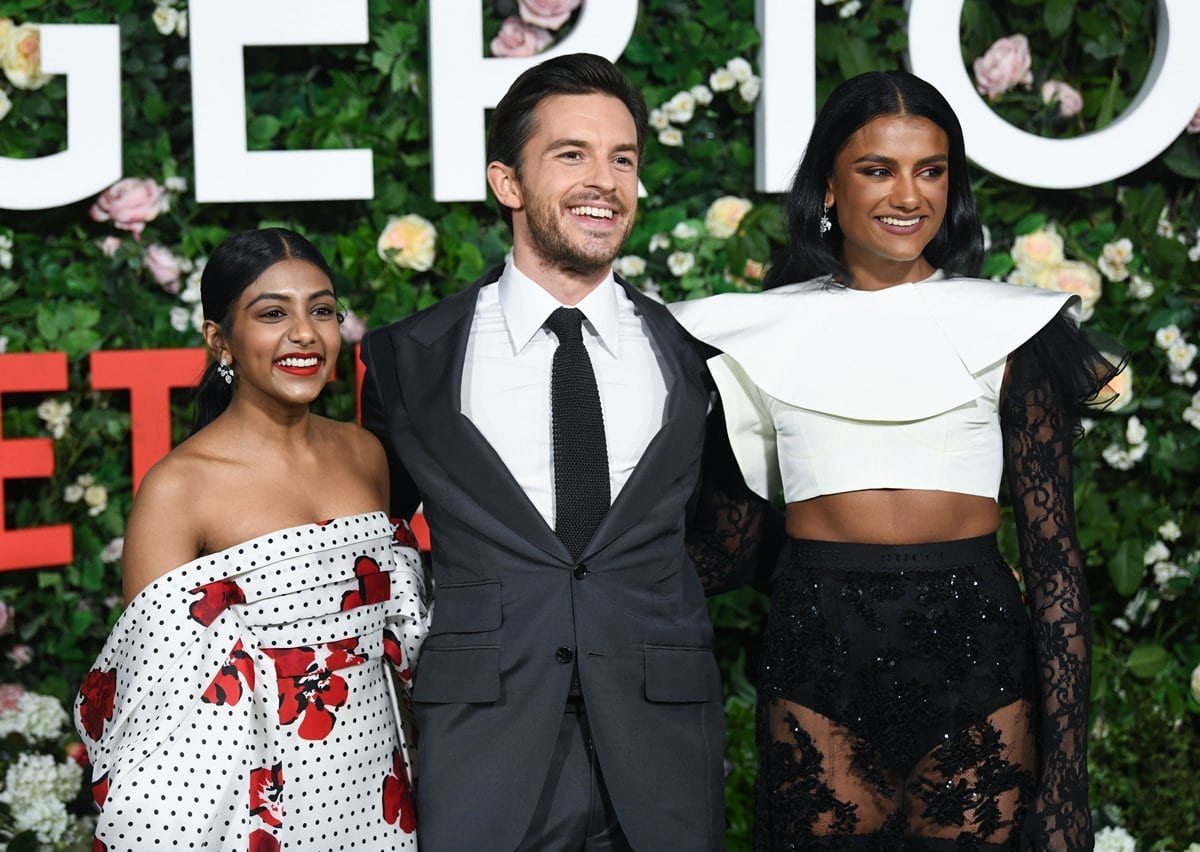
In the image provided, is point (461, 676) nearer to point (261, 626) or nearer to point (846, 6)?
point (261, 626)

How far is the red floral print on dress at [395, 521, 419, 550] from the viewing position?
2.73m

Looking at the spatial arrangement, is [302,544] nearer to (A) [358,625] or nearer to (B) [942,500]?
(A) [358,625]

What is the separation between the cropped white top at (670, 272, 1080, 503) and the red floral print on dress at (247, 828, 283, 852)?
1071 mm

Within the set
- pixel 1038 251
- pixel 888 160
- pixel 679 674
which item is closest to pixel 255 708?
pixel 679 674

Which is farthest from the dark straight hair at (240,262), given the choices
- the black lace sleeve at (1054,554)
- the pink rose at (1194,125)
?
the pink rose at (1194,125)

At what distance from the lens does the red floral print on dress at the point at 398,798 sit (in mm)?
2496

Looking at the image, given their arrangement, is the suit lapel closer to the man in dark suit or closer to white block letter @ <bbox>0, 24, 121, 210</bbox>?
the man in dark suit

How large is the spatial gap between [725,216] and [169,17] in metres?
1.56

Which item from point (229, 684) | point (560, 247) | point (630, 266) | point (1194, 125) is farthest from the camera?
point (1194, 125)

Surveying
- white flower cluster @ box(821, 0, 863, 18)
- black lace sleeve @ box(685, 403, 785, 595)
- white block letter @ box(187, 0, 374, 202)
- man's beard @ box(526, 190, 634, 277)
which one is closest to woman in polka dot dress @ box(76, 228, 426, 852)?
man's beard @ box(526, 190, 634, 277)

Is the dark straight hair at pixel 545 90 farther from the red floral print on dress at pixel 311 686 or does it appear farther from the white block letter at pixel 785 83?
the white block letter at pixel 785 83

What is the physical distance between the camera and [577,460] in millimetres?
2543

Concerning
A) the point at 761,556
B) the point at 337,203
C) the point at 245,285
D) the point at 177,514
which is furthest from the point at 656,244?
the point at 177,514

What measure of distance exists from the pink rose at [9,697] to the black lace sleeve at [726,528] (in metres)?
1.94
